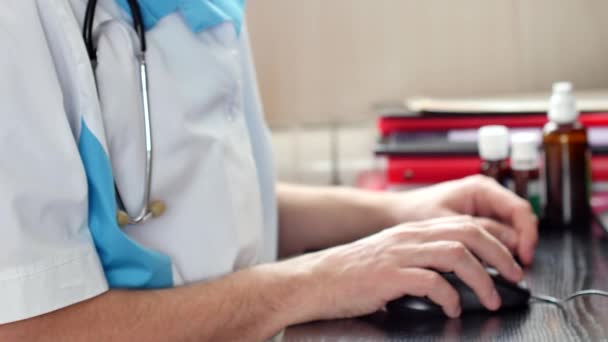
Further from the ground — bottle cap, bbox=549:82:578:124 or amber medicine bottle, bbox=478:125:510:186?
bottle cap, bbox=549:82:578:124

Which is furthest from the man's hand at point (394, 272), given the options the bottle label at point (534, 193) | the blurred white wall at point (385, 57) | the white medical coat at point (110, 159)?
the blurred white wall at point (385, 57)

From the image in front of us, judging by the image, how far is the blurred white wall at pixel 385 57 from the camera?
1.63m

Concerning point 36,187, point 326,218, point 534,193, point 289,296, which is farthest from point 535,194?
point 36,187

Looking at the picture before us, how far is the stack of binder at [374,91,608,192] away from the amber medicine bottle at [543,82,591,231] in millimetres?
78

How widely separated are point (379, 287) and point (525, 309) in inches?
6.0

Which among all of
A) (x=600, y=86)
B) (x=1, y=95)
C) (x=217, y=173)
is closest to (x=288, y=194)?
(x=217, y=173)

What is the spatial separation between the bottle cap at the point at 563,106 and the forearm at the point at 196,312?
1.61 feet

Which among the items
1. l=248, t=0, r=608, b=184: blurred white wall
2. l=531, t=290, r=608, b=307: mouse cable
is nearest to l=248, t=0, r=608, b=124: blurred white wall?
l=248, t=0, r=608, b=184: blurred white wall

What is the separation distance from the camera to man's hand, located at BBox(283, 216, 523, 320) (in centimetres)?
88

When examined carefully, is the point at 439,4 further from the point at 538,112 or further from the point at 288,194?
the point at 288,194

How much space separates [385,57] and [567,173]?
54cm

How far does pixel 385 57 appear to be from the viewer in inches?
66.2

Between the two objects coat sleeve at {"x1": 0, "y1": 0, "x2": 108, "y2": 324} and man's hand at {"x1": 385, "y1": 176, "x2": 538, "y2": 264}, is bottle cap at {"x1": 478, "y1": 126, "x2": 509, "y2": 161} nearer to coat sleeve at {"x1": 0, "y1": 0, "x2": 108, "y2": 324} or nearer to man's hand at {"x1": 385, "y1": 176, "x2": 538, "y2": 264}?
man's hand at {"x1": 385, "y1": 176, "x2": 538, "y2": 264}

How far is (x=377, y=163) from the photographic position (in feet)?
5.43
